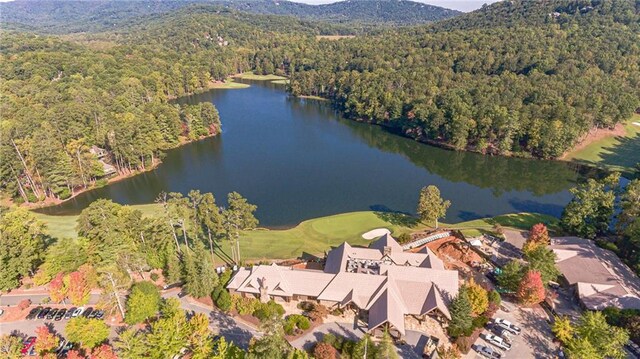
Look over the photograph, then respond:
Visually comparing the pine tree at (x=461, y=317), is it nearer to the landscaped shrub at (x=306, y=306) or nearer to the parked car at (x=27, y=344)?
the landscaped shrub at (x=306, y=306)

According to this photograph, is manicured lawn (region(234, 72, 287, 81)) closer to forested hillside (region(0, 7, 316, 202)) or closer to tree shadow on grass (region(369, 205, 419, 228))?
forested hillside (region(0, 7, 316, 202))

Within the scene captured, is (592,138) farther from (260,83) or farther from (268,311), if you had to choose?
(260,83)

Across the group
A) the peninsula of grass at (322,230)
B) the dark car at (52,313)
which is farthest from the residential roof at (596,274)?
the dark car at (52,313)

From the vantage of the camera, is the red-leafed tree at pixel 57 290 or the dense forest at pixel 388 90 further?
the dense forest at pixel 388 90

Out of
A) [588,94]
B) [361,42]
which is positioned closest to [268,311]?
[588,94]

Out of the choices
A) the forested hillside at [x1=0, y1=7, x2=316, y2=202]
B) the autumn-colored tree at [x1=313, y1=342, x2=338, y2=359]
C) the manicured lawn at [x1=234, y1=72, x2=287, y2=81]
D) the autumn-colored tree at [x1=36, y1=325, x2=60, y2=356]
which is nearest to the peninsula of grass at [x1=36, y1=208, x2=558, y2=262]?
the forested hillside at [x1=0, y1=7, x2=316, y2=202]

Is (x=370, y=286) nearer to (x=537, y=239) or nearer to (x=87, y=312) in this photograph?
(x=537, y=239)
